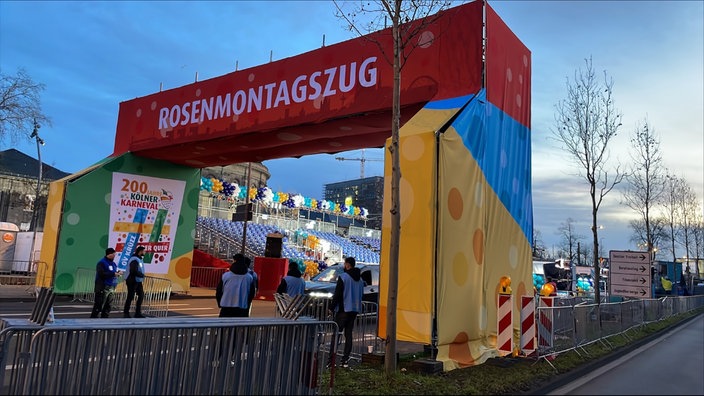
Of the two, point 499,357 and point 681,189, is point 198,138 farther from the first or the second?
point 681,189

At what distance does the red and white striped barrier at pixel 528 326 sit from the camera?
8648mm

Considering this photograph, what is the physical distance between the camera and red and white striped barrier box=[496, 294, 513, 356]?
847cm

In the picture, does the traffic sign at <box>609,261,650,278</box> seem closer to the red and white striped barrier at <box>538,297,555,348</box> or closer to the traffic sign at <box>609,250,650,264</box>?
the traffic sign at <box>609,250,650,264</box>

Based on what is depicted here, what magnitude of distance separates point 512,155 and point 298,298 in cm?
666

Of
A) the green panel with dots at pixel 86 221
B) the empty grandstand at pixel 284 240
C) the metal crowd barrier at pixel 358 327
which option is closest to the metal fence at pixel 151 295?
the green panel with dots at pixel 86 221

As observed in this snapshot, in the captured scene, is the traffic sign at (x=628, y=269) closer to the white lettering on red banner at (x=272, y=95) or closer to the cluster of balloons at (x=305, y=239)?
the white lettering on red banner at (x=272, y=95)

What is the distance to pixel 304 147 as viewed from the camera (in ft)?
46.2

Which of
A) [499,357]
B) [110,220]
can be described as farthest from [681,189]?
[110,220]

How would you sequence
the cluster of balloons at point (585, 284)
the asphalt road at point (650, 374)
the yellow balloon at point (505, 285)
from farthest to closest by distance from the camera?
the cluster of balloons at point (585, 284)
the yellow balloon at point (505, 285)
the asphalt road at point (650, 374)

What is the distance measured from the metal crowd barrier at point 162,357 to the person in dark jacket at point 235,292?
2.16m

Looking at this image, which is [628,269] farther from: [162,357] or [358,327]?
[162,357]

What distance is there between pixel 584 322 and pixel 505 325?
3616 millimetres

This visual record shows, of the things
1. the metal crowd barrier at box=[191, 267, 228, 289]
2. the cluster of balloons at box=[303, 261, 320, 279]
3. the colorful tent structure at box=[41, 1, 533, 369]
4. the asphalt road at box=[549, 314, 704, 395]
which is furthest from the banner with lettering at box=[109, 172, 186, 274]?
the asphalt road at box=[549, 314, 704, 395]

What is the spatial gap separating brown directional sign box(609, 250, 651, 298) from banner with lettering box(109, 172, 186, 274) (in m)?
16.4
